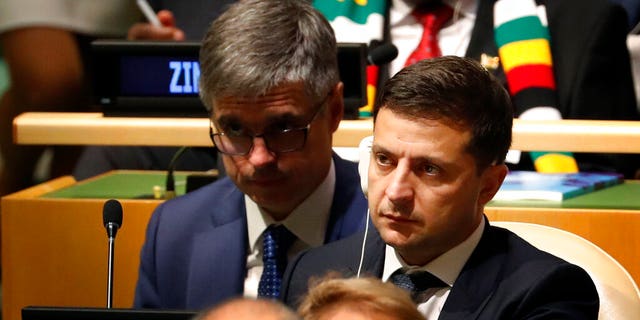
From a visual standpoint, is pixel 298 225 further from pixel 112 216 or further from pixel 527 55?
pixel 527 55

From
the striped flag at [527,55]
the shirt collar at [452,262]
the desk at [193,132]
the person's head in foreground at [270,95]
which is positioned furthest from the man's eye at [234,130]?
the striped flag at [527,55]

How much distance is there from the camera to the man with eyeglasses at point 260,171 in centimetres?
262

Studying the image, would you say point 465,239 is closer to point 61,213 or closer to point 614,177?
point 614,177

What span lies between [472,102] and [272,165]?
60 cm

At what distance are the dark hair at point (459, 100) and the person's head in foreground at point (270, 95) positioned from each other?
1.50 feet

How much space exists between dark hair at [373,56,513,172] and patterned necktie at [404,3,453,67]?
1607 mm

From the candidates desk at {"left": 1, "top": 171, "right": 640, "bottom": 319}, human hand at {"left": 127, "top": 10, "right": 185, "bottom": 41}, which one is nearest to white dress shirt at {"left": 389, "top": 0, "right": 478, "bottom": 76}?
human hand at {"left": 127, "top": 10, "right": 185, "bottom": 41}

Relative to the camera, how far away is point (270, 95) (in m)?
2.62

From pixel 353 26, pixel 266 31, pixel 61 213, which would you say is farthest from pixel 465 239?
pixel 353 26

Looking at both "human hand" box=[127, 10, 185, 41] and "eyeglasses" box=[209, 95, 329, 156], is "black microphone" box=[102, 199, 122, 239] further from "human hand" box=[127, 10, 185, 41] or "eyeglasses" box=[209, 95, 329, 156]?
"human hand" box=[127, 10, 185, 41]

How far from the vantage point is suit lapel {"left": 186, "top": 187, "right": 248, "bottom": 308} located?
8.95ft

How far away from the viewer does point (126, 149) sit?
4145mm

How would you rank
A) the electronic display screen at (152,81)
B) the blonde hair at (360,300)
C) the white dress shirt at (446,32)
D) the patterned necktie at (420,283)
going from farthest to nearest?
the white dress shirt at (446,32)
the electronic display screen at (152,81)
the patterned necktie at (420,283)
the blonde hair at (360,300)

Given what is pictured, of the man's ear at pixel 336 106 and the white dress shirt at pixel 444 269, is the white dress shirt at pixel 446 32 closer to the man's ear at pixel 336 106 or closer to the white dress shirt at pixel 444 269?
the man's ear at pixel 336 106
